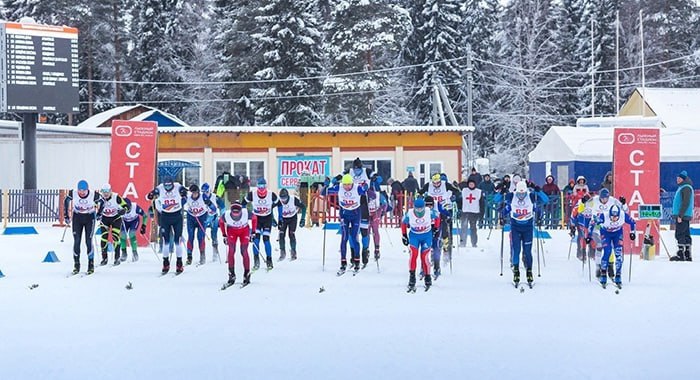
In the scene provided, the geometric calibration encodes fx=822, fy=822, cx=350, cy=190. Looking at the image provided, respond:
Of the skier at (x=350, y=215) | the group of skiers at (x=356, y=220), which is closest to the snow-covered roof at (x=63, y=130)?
the group of skiers at (x=356, y=220)

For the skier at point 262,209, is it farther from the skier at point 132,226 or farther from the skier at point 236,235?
the skier at point 132,226

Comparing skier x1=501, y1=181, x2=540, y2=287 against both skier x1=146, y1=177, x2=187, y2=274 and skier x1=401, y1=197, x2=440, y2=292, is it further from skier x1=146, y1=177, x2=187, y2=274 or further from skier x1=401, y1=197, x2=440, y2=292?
skier x1=146, y1=177, x2=187, y2=274

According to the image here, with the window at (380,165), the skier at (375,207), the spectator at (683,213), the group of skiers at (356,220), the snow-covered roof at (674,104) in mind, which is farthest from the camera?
the snow-covered roof at (674,104)

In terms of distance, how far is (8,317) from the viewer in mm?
11117

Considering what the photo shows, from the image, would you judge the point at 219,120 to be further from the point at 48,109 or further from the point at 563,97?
the point at 48,109

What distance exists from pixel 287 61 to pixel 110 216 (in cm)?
3160

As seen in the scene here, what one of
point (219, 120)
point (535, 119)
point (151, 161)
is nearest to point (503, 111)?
point (535, 119)

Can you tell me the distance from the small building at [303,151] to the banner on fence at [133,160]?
13.2m

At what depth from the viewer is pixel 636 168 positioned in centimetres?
1770

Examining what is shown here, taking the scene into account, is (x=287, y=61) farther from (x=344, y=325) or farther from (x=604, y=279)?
(x=344, y=325)

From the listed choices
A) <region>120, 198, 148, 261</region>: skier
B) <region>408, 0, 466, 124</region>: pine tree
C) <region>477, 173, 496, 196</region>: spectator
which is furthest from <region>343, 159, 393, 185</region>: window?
<region>408, 0, 466, 124</region>: pine tree

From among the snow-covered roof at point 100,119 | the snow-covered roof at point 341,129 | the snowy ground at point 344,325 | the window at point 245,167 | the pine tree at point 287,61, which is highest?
the pine tree at point 287,61

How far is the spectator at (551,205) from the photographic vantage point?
23891mm

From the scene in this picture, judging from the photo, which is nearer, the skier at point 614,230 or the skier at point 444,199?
the skier at point 614,230
